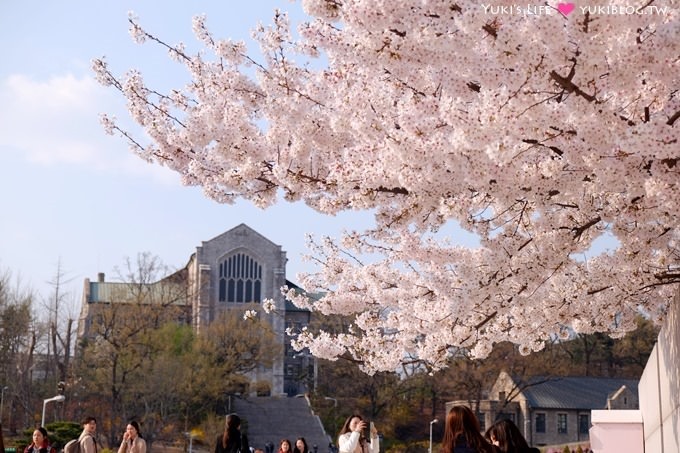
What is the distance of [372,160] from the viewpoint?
7.51 m

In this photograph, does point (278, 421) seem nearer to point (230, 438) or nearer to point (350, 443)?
point (230, 438)

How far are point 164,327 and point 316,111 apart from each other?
169 ft

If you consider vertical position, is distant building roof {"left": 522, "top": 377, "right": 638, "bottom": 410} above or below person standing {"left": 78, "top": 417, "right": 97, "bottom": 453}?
above

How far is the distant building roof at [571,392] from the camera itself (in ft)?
211

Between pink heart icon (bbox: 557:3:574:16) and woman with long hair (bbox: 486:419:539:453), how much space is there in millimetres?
2683

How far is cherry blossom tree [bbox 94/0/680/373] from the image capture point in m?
6.02

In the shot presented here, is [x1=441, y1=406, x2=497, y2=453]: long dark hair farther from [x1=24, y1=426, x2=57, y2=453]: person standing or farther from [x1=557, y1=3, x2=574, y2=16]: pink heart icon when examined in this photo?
[x1=24, y1=426, x2=57, y2=453]: person standing

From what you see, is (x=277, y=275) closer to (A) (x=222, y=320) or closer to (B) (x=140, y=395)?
(A) (x=222, y=320)

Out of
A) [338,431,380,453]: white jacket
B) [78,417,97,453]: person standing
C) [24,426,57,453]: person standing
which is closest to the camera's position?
[338,431,380,453]: white jacket

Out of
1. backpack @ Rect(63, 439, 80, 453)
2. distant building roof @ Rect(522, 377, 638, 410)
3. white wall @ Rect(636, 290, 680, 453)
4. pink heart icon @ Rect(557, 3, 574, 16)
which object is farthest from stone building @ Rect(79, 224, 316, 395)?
pink heart icon @ Rect(557, 3, 574, 16)

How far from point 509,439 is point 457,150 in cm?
194

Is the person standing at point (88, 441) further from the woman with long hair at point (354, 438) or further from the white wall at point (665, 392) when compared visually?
the white wall at point (665, 392)

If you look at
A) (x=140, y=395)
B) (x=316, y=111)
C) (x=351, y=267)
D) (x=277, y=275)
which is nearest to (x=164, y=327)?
(x=140, y=395)

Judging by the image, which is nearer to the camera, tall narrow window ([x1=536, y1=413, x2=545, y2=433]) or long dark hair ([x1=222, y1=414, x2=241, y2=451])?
long dark hair ([x1=222, y1=414, x2=241, y2=451])
